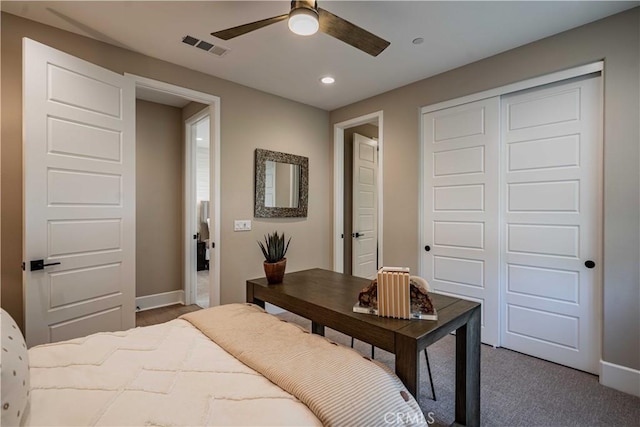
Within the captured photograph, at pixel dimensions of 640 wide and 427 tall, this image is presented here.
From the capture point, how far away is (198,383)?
1024 mm

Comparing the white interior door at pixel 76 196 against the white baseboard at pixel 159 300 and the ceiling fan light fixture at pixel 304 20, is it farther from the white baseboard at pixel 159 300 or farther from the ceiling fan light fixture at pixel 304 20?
the ceiling fan light fixture at pixel 304 20

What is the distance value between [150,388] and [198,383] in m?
0.15

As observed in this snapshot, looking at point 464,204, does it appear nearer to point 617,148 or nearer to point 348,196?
point 617,148

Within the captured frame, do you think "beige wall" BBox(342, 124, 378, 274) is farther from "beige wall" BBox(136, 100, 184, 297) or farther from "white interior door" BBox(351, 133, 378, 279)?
"beige wall" BBox(136, 100, 184, 297)

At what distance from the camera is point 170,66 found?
9.30 ft

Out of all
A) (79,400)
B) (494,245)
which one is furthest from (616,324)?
(79,400)

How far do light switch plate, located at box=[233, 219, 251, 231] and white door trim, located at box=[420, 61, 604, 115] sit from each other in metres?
2.36

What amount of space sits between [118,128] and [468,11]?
110 inches

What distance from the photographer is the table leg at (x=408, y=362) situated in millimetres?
1214

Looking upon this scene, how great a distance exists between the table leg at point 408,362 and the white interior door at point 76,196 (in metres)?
2.29

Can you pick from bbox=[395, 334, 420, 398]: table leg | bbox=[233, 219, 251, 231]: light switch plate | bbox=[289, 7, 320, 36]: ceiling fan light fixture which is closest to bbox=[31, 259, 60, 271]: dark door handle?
bbox=[233, 219, 251, 231]: light switch plate

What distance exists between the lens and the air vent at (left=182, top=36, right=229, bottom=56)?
243 cm

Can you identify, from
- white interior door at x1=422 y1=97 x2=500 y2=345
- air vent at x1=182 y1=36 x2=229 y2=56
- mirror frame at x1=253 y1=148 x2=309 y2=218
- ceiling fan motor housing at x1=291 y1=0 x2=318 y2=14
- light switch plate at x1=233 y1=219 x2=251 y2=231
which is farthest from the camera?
mirror frame at x1=253 y1=148 x2=309 y2=218

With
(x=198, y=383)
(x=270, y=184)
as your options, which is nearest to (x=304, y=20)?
(x=198, y=383)
